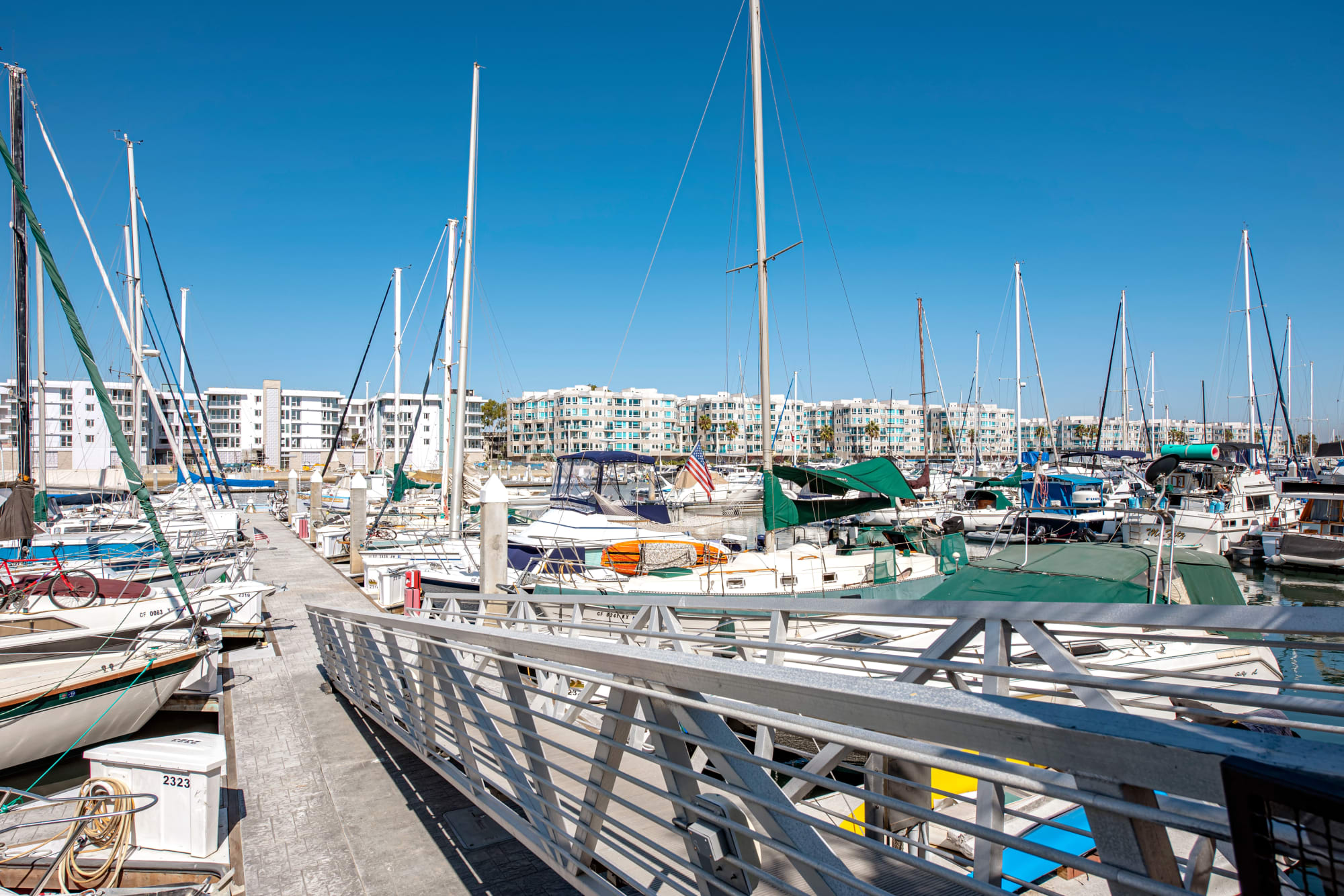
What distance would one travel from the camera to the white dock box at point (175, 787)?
5.58 m

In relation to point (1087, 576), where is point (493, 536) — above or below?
above

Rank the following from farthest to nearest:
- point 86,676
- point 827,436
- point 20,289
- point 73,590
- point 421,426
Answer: point 827,436 → point 421,426 → point 20,289 → point 73,590 → point 86,676

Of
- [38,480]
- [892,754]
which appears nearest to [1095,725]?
[892,754]

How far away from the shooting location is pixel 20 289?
734 inches

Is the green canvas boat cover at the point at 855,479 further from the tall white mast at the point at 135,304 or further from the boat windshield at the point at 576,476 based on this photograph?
the tall white mast at the point at 135,304

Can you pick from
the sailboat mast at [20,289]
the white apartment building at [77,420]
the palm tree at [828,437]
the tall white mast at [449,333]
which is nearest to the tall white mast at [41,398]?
the sailboat mast at [20,289]

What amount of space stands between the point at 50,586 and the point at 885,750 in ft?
A: 46.2

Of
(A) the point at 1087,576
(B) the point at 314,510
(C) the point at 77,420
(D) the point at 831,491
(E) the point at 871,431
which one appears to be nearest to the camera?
(A) the point at 1087,576

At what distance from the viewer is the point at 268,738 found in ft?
26.0

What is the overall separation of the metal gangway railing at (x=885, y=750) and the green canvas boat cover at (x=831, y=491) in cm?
840

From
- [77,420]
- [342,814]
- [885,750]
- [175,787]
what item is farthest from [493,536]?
[77,420]

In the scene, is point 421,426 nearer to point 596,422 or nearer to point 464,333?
point 596,422

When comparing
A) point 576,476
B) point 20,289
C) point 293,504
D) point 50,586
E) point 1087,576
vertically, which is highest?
point 20,289

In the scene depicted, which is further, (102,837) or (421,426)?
(421,426)
